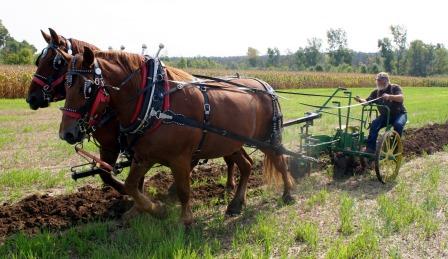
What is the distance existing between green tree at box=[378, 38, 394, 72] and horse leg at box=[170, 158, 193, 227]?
96324mm

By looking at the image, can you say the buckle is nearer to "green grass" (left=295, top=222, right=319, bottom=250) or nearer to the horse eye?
the horse eye

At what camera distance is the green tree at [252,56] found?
453ft

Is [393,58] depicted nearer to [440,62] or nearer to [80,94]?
[440,62]

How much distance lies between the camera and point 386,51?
94812 millimetres

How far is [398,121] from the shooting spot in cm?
792

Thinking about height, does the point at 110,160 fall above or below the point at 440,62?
below

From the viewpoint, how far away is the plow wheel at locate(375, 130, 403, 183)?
23.5 ft

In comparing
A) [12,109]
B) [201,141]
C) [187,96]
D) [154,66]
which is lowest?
[12,109]

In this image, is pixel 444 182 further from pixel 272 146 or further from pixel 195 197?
pixel 195 197

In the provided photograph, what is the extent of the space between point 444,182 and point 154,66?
17.0 feet

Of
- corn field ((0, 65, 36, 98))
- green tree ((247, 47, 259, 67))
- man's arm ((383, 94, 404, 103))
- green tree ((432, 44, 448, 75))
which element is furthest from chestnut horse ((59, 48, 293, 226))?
green tree ((247, 47, 259, 67))

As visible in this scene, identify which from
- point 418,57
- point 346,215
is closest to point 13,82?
point 346,215

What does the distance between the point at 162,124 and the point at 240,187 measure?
199 centimetres

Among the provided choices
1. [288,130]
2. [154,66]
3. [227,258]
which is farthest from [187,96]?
[288,130]
